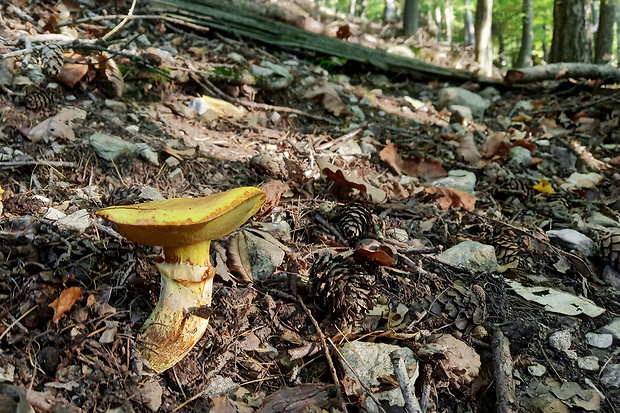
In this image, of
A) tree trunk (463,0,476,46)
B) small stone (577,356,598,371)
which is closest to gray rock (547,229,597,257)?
small stone (577,356,598,371)

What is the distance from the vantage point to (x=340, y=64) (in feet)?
19.6

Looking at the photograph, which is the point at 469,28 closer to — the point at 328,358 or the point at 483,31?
the point at 483,31

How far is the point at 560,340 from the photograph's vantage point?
1.97m

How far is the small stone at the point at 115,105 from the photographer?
10.9ft

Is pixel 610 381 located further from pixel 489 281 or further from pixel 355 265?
pixel 355 265

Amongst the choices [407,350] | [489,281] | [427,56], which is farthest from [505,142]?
[427,56]

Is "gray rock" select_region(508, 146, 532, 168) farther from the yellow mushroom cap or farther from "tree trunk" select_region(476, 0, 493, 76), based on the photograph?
"tree trunk" select_region(476, 0, 493, 76)

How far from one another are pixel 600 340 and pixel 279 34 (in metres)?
5.29

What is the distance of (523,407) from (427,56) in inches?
345

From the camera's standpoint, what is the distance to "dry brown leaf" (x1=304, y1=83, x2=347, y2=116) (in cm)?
441

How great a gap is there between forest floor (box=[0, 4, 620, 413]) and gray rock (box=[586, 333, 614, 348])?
0.03 ft

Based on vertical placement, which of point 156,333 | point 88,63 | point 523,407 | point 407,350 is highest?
point 88,63

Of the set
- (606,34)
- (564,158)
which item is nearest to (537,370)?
(564,158)

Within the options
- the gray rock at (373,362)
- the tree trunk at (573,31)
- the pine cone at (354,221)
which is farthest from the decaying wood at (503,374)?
the tree trunk at (573,31)
